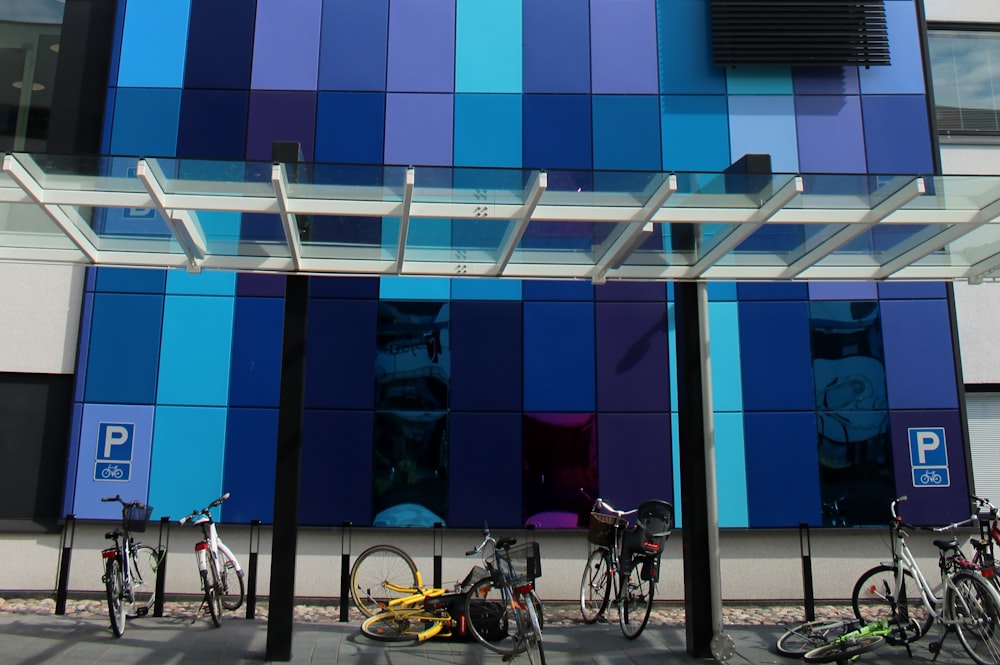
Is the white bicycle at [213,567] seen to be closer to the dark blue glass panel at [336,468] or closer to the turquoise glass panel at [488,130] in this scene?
the dark blue glass panel at [336,468]

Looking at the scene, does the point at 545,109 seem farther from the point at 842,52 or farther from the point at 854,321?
the point at 854,321

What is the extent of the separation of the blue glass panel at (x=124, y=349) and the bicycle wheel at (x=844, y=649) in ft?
24.3

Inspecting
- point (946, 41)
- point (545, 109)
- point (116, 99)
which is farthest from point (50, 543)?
point (946, 41)

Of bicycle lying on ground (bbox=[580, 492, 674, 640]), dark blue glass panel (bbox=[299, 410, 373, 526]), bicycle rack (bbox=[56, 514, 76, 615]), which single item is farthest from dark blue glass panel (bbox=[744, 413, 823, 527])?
bicycle rack (bbox=[56, 514, 76, 615])

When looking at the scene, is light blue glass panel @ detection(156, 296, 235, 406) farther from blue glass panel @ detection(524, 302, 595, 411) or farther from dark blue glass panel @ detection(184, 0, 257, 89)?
blue glass panel @ detection(524, 302, 595, 411)

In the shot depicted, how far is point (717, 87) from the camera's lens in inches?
378

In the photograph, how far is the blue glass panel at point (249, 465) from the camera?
28.5 ft

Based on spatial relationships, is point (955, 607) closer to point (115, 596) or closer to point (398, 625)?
point (398, 625)

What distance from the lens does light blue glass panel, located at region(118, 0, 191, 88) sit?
937cm

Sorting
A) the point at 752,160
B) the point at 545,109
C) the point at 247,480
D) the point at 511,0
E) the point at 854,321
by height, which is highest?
the point at 511,0

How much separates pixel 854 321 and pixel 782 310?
90 cm

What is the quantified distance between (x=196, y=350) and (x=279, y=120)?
3004 millimetres

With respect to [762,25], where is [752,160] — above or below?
below

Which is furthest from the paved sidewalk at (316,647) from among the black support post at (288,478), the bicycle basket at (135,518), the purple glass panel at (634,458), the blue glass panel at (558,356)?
the blue glass panel at (558,356)
